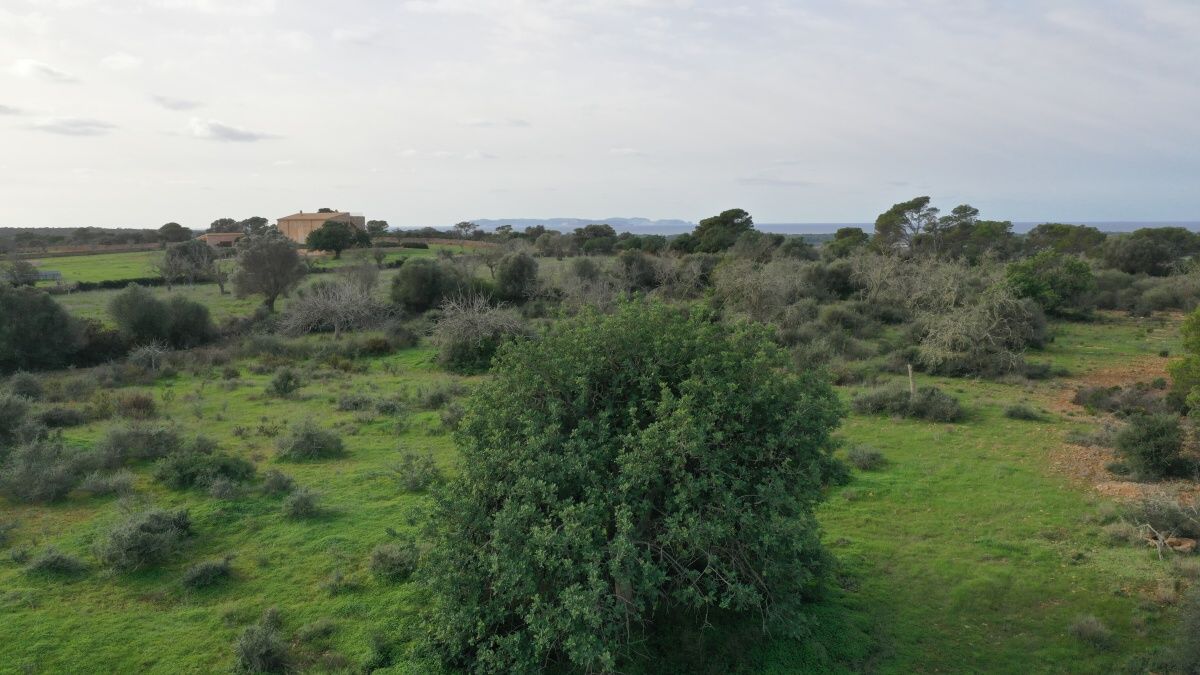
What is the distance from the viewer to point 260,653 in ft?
25.8

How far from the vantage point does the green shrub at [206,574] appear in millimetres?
9766

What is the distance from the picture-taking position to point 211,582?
388 inches

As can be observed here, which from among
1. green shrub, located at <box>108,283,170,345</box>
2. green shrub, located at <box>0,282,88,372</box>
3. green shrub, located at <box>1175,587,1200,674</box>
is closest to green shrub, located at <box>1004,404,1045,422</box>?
green shrub, located at <box>1175,587,1200,674</box>

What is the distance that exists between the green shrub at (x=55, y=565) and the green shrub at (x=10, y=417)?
264 inches

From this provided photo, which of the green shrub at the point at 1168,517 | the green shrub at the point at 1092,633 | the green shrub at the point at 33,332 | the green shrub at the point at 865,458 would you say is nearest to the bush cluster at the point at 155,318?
the green shrub at the point at 33,332

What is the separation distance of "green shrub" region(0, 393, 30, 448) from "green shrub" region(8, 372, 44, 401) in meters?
4.57

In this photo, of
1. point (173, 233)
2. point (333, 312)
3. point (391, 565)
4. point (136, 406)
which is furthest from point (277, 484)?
point (173, 233)

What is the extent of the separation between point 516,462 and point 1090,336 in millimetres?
31644

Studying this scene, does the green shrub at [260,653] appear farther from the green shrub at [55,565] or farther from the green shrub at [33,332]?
the green shrub at [33,332]

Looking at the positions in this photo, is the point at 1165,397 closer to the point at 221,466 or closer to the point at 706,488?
the point at 706,488

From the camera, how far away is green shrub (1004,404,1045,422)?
1786 cm

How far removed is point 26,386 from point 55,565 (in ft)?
44.9

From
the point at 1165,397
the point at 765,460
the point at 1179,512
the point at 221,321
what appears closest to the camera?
the point at 765,460

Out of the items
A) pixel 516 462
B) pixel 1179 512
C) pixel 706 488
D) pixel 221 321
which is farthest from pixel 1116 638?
pixel 221 321
